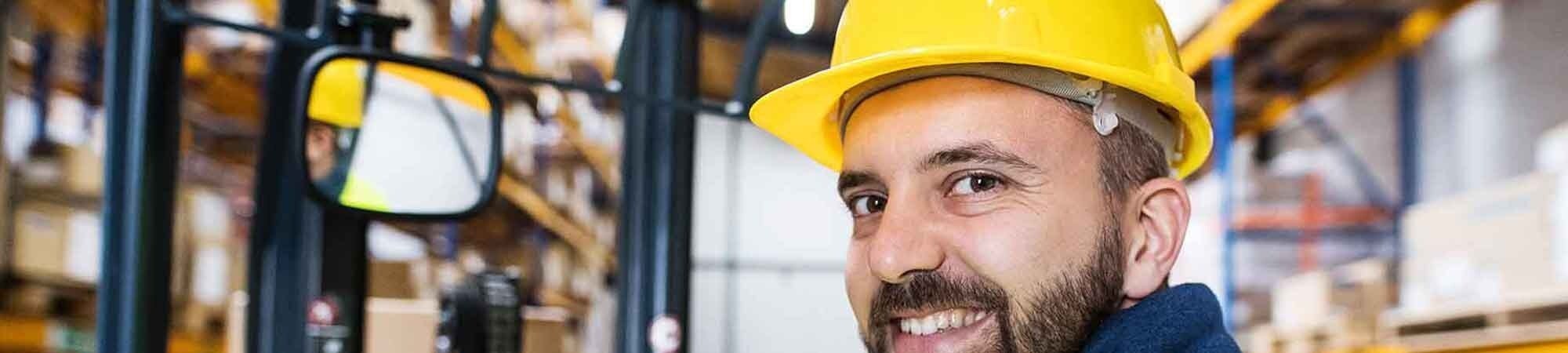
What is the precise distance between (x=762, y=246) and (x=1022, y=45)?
8.80 meters

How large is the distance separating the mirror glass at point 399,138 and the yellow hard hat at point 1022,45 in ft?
1.69

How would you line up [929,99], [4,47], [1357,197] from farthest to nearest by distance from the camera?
[1357,197], [4,47], [929,99]

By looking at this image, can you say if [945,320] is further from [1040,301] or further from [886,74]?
[886,74]

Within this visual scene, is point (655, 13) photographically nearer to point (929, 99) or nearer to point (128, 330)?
point (929, 99)

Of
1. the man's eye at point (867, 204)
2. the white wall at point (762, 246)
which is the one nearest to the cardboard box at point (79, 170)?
the man's eye at point (867, 204)

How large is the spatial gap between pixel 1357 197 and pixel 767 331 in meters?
4.05

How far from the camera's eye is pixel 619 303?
248 centimetres

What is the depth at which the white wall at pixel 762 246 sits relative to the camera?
10.1m

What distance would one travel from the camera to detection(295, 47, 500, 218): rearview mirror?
1.93m

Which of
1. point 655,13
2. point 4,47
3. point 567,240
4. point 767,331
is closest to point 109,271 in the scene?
point 655,13

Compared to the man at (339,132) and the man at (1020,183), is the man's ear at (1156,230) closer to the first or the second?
the man at (1020,183)

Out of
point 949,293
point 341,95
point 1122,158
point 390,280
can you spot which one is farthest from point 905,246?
point 390,280

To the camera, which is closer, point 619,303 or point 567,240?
point 619,303

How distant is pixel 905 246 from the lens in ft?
5.54
